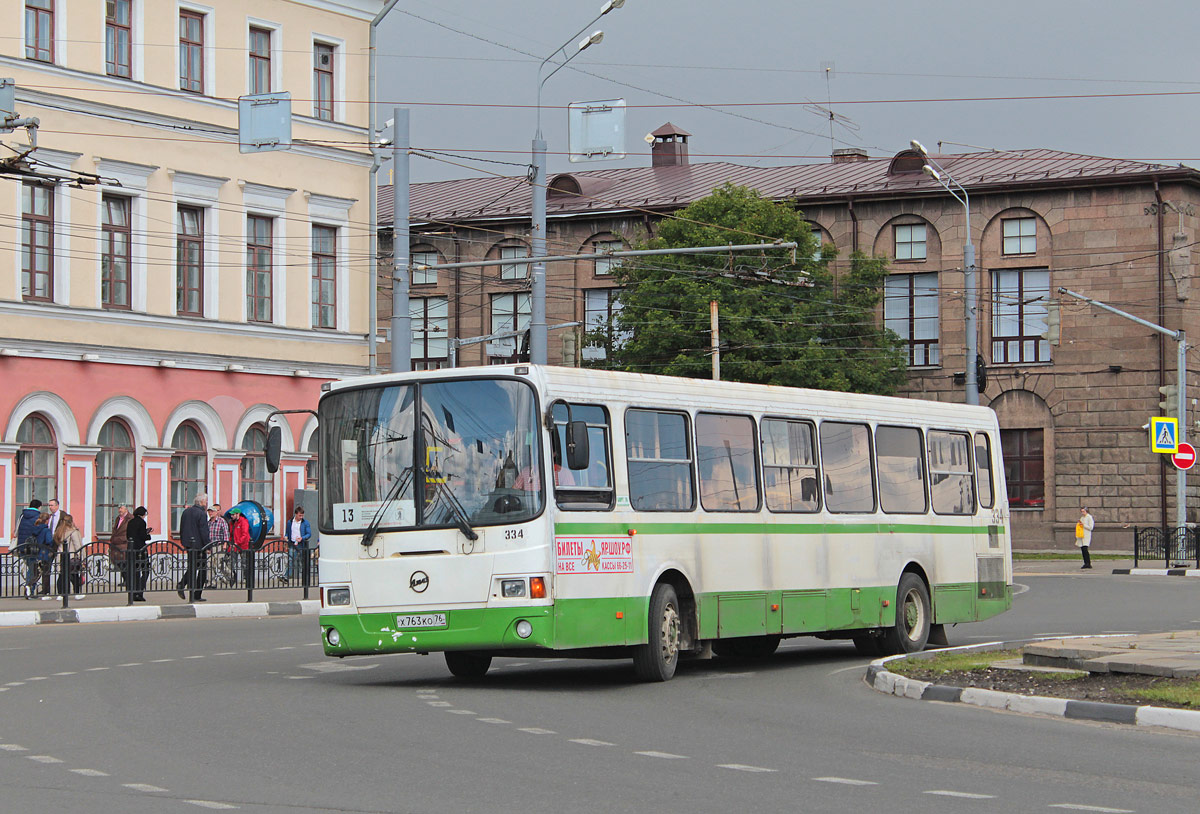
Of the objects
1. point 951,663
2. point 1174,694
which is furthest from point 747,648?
point 1174,694

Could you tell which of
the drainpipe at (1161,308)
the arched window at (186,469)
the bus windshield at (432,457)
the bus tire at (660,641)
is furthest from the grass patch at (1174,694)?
the drainpipe at (1161,308)

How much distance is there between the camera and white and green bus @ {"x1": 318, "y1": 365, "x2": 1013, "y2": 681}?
48.7ft

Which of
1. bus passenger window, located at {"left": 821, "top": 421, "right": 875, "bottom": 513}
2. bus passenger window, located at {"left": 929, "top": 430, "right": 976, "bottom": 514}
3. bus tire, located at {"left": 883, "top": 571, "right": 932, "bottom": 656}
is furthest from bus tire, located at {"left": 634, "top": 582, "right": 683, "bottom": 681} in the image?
bus passenger window, located at {"left": 929, "top": 430, "right": 976, "bottom": 514}

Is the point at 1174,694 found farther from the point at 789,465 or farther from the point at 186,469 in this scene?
the point at 186,469

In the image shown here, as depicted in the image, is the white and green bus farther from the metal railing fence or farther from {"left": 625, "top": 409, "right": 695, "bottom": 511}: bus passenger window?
the metal railing fence

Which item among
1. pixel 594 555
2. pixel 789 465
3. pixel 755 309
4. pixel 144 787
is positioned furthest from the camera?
pixel 755 309

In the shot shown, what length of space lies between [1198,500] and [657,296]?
18.1 m

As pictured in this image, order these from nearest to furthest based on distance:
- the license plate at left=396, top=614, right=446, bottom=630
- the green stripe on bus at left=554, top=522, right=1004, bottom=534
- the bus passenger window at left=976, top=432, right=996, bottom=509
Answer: the license plate at left=396, top=614, right=446, bottom=630, the green stripe on bus at left=554, top=522, right=1004, bottom=534, the bus passenger window at left=976, top=432, right=996, bottom=509

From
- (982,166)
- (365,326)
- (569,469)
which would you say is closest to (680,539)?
(569,469)

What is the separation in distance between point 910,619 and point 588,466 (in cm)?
622

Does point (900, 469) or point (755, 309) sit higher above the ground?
point (755, 309)

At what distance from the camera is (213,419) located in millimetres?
38062

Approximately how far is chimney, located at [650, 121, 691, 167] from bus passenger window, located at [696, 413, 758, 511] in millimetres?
51764

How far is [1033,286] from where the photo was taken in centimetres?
5734
